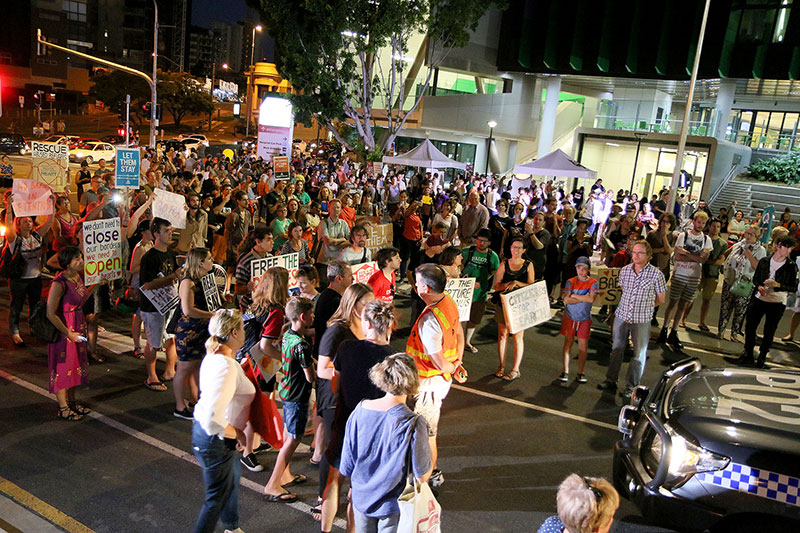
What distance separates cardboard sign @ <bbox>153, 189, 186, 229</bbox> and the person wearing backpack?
189cm

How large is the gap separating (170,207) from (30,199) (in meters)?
1.98

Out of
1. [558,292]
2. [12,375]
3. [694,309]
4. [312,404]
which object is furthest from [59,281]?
[694,309]

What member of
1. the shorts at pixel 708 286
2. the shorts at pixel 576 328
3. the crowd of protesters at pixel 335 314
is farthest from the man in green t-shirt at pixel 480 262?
the shorts at pixel 708 286

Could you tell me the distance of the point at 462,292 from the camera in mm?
7477

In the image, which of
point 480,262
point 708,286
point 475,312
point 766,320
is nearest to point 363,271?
point 480,262

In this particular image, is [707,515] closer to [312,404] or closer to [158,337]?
[312,404]

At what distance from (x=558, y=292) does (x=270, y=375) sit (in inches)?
353

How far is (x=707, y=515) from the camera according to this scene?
13.2ft

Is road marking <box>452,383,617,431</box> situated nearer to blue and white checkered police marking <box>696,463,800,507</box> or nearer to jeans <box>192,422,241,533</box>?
blue and white checkered police marking <box>696,463,800,507</box>

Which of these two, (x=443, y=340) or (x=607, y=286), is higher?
(x=443, y=340)

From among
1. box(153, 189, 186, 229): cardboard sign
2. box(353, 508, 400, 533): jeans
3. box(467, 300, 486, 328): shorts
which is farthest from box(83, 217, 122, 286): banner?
box(353, 508, 400, 533): jeans

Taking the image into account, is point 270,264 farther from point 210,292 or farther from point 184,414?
point 184,414

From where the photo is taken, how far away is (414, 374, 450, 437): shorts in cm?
512

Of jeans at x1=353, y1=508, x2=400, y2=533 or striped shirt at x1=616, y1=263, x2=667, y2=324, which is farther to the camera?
striped shirt at x1=616, y1=263, x2=667, y2=324
